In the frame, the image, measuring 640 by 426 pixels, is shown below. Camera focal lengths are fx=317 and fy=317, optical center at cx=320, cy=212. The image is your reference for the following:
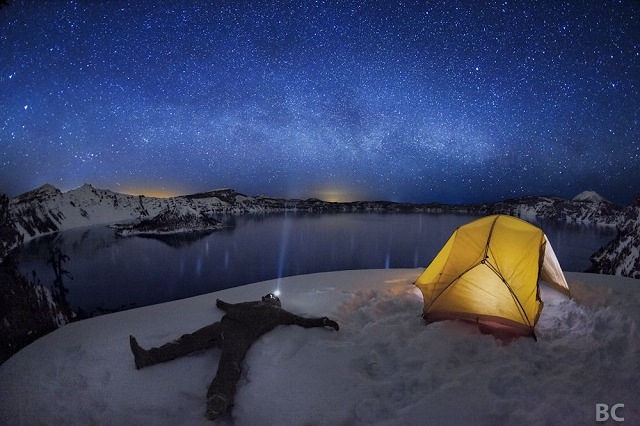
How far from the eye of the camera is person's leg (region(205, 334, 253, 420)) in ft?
13.0

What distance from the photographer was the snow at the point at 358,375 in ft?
12.5

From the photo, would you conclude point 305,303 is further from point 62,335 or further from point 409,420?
point 62,335

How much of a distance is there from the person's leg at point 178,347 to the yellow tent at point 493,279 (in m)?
4.08

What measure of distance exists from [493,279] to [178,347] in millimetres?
6003

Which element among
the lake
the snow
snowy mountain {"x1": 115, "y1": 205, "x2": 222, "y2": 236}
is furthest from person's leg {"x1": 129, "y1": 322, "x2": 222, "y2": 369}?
snowy mountain {"x1": 115, "y1": 205, "x2": 222, "y2": 236}

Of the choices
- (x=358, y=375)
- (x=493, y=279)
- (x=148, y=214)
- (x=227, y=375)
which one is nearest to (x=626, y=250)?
(x=493, y=279)

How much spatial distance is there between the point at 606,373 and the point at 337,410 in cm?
360

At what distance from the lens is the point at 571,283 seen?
8.93m

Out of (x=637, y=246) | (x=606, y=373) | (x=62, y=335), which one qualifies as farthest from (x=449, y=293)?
(x=637, y=246)

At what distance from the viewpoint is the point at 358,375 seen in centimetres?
456

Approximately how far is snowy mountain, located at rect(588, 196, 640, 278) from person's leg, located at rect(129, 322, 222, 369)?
1978 centimetres

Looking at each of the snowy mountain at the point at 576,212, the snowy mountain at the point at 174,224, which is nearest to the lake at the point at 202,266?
the snowy mountain at the point at 174,224

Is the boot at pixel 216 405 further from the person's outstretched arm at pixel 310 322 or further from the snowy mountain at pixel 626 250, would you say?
the snowy mountain at pixel 626 250

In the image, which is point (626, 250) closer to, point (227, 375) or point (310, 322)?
point (310, 322)
